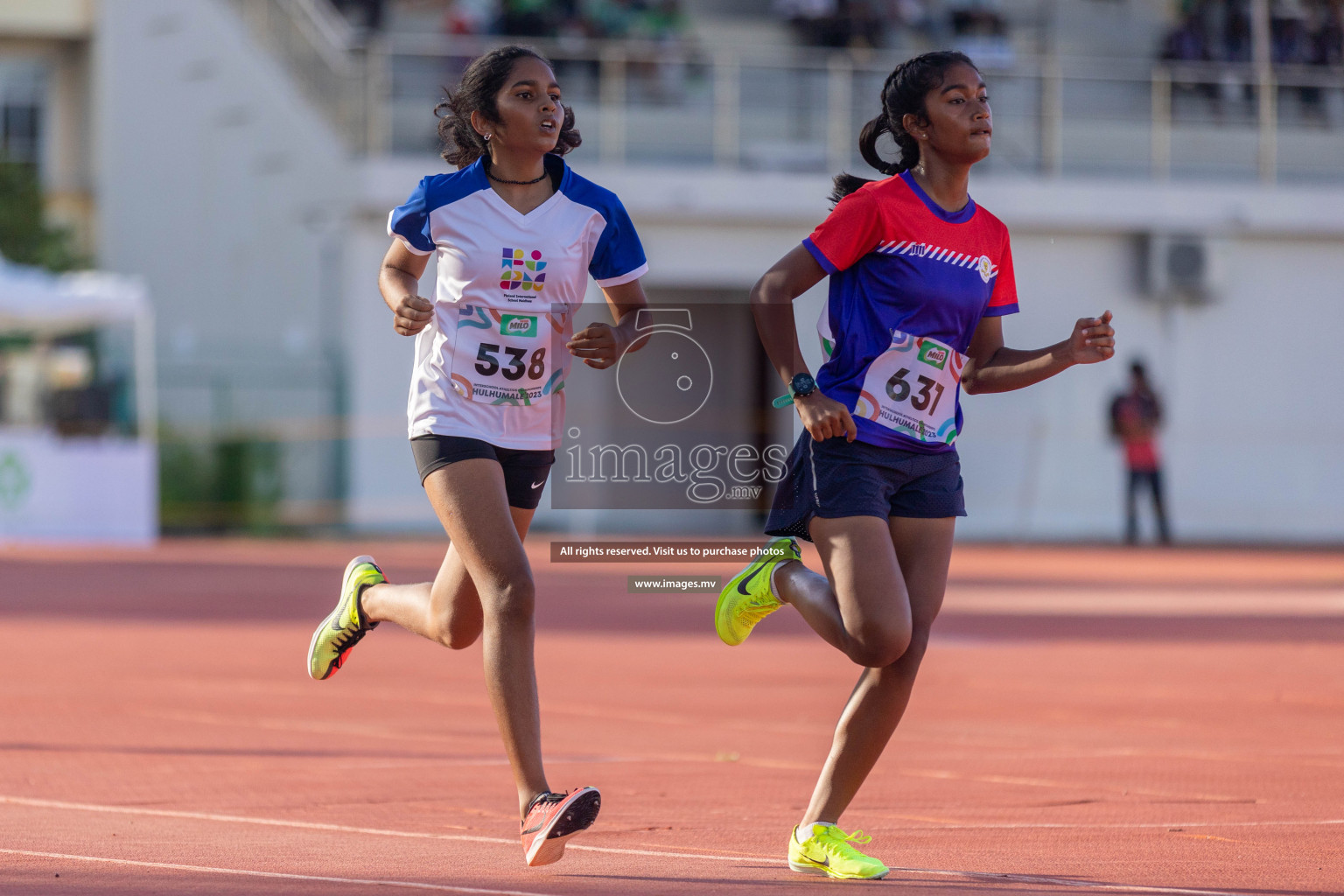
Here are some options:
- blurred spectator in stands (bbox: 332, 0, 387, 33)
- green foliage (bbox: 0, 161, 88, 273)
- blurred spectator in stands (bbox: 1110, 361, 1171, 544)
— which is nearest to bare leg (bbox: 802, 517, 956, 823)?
blurred spectator in stands (bbox: 1110, 361, 1171, 544)

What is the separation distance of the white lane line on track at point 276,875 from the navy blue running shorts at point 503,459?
1.05 meters

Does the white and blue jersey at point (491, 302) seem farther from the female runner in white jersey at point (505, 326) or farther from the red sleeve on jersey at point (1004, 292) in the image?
the red sleeve on jersey at point (1004, 292)

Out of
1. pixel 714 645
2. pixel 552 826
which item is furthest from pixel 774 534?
pixel 714 645

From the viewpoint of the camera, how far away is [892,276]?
507cm

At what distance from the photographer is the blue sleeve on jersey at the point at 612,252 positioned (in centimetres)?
538

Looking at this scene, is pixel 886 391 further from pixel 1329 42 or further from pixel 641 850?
pixel 1329 42

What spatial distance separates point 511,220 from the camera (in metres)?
5.23

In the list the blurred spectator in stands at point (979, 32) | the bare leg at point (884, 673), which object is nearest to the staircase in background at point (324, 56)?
the blurred spectator in stands at point (979, 32)

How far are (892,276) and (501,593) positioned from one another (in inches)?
50.3

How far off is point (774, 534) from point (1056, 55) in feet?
77.2

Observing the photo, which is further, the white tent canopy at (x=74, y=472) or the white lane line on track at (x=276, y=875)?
the white tent canopy at (x=74, y=472)

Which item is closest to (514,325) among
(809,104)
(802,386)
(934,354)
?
(802,386)

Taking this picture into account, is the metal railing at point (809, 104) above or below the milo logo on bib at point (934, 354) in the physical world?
above

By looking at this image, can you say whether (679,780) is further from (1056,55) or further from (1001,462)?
(1056,55)
